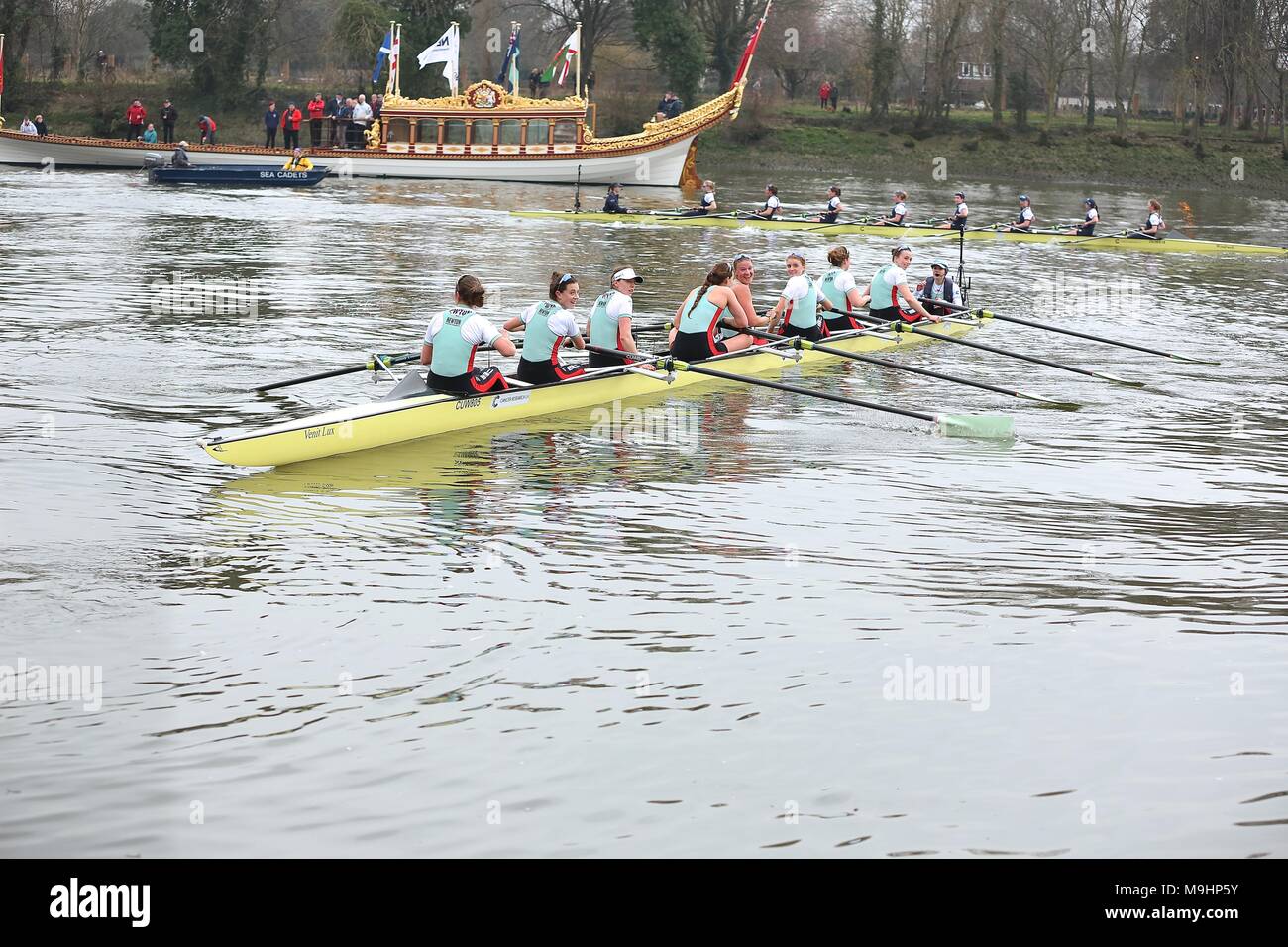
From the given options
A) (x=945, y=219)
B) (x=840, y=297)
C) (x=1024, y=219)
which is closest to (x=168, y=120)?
(x=945, y=219)

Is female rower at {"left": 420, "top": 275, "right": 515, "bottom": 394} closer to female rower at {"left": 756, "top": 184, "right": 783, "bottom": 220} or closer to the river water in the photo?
the river water

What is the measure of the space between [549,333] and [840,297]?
6103 millimetres

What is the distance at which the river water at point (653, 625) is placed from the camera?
727 centimetres

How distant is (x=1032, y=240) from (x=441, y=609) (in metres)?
29.4

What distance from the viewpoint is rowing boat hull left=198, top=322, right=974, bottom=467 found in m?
12.9

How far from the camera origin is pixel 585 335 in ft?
58.5

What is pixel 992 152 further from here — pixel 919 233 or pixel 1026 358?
pixel 1026 358

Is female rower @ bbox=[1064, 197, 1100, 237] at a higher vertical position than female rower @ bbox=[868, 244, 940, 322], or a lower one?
higher

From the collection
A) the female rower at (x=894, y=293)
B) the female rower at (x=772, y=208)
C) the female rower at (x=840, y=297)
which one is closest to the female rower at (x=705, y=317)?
the female rower at (x=840, y=297)

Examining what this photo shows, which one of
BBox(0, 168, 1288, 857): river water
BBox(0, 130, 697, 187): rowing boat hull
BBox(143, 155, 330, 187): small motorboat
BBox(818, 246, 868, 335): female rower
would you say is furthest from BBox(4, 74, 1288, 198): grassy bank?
BBox(0, 168, 1288, 857): river water

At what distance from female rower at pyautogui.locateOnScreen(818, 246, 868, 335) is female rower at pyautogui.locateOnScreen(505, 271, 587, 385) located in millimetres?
5339
